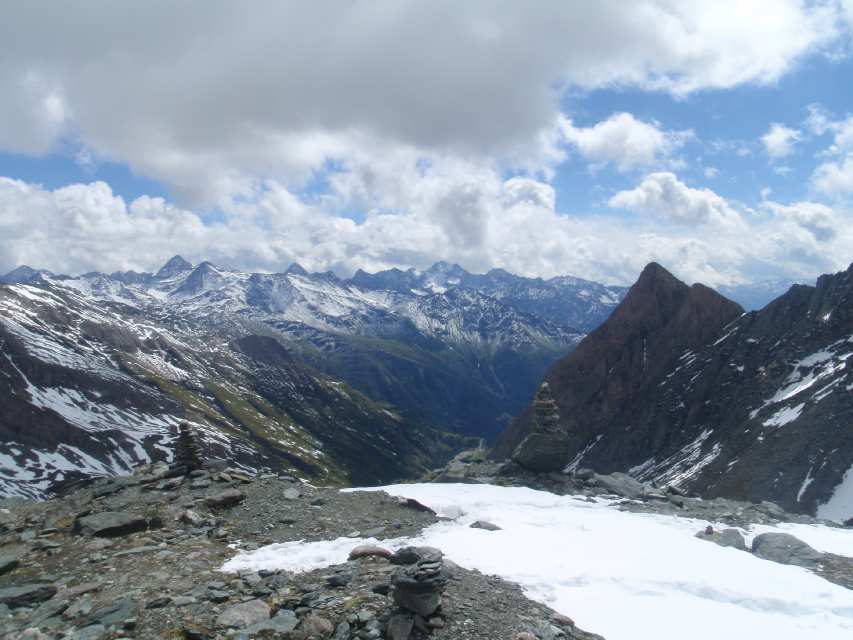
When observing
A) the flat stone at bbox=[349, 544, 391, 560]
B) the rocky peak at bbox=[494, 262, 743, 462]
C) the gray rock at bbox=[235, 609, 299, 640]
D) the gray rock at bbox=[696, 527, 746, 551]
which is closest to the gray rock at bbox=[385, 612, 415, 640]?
the gray rock at bbox=[235, 609, 299, 640]

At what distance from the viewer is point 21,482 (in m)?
161

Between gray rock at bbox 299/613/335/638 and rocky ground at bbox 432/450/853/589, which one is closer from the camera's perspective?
gray rock at bbox 299/613/335/638

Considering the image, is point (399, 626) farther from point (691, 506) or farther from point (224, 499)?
point (691, 506)

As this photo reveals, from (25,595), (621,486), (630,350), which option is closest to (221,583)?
(25,595)

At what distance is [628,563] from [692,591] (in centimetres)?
214

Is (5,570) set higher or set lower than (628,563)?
lower

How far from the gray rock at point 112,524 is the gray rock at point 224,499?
250 cm

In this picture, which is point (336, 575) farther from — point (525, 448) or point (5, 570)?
point (525, 448)

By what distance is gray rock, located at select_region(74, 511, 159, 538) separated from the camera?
61.8ft

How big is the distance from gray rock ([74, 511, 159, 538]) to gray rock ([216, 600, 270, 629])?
8475mm

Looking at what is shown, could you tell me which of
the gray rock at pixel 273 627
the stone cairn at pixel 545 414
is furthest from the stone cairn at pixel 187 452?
the stone cairn at pixel 545 414

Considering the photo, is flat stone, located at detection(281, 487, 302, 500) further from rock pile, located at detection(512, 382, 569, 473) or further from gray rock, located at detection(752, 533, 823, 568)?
gray rock, located at detection(752, 533, 823, 568)

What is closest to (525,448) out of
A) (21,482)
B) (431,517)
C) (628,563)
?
(431,517)

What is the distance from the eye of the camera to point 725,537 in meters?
22.5
